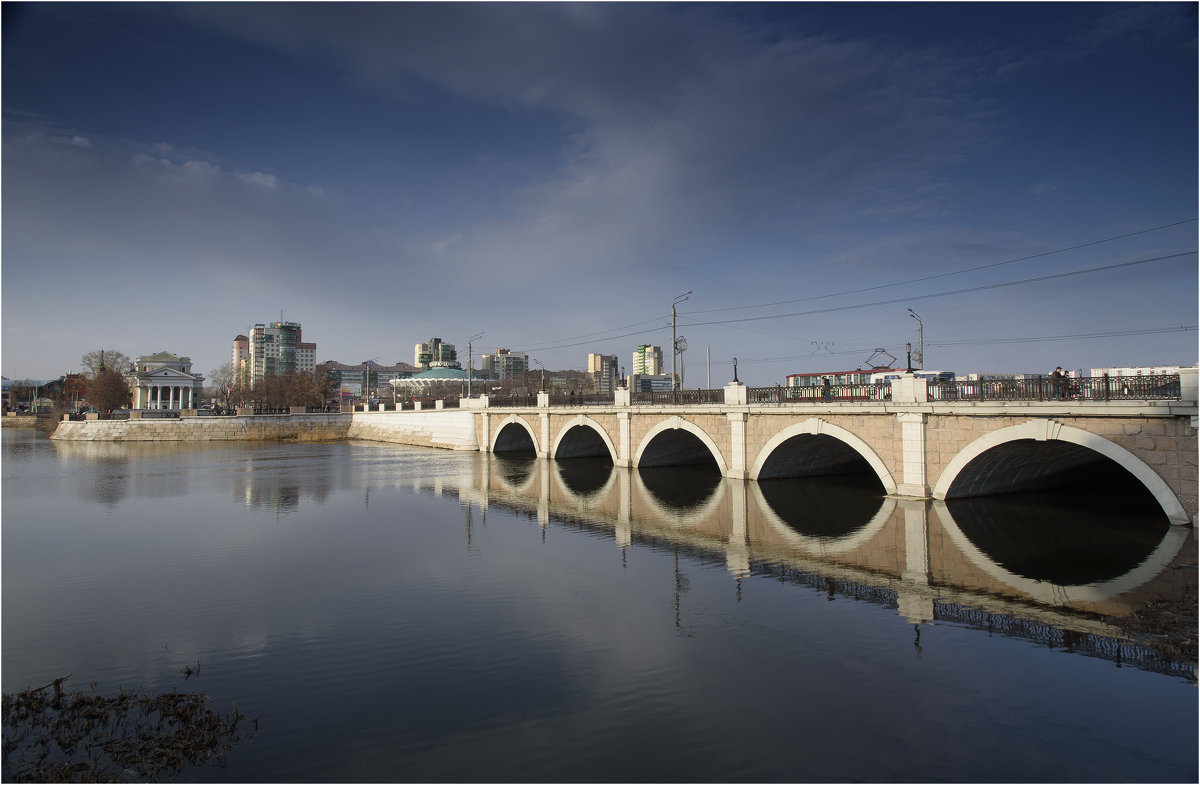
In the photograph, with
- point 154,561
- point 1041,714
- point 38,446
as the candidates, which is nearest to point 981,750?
point 1041,714

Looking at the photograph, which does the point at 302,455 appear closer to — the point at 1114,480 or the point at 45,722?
the point at 45,722

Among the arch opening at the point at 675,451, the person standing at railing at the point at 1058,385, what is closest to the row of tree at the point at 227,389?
the arch opening at the point at 675,451

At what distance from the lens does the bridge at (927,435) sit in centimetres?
1900

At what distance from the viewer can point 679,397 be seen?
37.7 m

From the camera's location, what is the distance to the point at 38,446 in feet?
232

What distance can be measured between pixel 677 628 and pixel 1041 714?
659cm

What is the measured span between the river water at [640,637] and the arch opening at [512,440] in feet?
98.4

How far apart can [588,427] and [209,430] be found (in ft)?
177

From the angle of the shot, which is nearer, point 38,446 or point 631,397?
point 631,397

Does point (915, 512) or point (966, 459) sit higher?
point (966, 459)

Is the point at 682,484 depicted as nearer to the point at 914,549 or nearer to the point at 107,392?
the point at 914,549

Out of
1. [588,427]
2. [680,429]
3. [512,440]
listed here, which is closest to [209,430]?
[512,440]

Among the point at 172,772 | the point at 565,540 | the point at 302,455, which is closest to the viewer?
the point at 172,772

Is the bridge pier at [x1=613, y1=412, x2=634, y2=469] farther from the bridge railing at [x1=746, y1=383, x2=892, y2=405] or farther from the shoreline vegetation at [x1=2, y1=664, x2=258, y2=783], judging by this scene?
the shoreline vegetation at [x1=2, y1=664, x2=258, y2=783]
